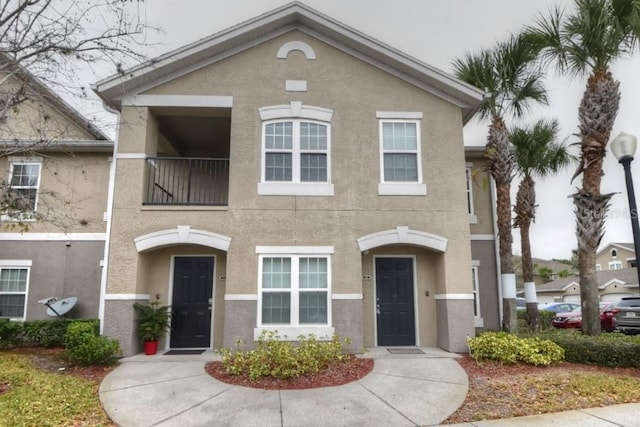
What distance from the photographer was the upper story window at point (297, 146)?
34.3ft

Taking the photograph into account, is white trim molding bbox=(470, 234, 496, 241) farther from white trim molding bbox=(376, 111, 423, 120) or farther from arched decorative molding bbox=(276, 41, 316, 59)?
arched decorative molding bbox=(276, 41, 316, 59)

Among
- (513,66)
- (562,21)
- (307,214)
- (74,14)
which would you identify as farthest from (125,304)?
(562,21)

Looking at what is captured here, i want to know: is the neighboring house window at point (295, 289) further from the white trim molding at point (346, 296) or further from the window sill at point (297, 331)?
the white trim molding at point (346, 296)

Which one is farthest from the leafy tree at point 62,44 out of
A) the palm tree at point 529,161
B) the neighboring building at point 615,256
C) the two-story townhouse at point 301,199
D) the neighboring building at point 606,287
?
the neighboring building at point 615,256

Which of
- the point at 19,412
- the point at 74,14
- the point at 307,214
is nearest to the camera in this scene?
the point at 19,412

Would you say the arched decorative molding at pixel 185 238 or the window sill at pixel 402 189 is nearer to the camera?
the arched decorative molding at pixel 185 238

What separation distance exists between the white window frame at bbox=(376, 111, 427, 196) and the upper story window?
1.39 m

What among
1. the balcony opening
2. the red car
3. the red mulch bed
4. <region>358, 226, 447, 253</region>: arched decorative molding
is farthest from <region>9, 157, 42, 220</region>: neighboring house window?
the red car

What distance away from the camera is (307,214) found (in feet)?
33.7

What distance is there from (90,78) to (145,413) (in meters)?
7.86

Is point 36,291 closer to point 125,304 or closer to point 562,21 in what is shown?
point 125,304

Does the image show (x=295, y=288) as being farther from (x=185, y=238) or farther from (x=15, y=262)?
(x=15, y=262)

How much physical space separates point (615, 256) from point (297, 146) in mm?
51504

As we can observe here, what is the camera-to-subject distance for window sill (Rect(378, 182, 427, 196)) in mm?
10453
